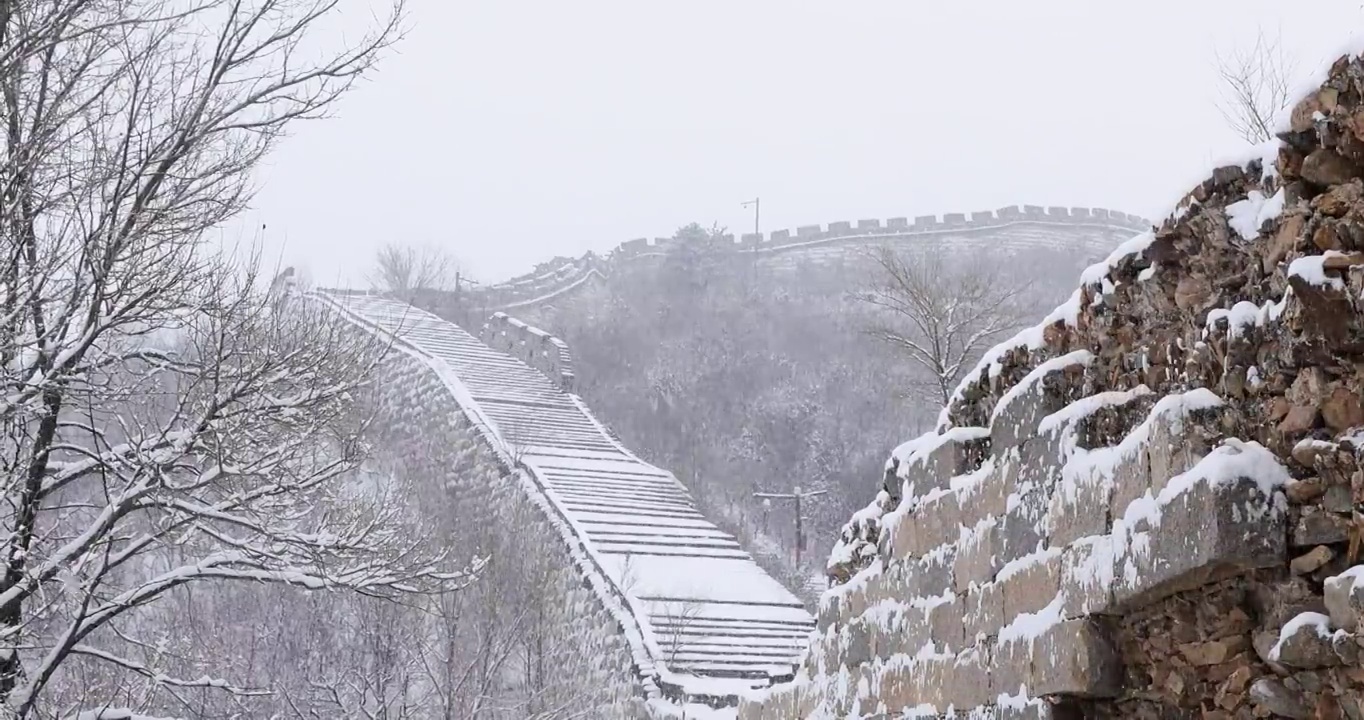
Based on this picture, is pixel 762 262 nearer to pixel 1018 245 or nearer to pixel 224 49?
pixel 1018 245

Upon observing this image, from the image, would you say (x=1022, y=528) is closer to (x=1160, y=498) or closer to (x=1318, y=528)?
(x=1160, y=498)

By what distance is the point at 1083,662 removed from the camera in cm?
367

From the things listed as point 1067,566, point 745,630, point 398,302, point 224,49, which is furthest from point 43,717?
→ point 398,302

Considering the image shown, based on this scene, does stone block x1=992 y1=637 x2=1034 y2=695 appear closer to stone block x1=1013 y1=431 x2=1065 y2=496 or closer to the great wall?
the great wall

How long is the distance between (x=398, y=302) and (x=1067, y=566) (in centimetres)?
3253

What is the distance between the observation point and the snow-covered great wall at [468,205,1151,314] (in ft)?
141

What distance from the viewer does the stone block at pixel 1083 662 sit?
3.64 meters

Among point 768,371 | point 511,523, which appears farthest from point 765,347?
point 511,523

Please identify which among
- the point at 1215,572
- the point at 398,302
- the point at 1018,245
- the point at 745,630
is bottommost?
the point at 745,630

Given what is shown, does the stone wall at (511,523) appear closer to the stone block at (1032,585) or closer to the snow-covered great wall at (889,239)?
the stone block at (1032,585)

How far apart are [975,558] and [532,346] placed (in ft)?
86.9

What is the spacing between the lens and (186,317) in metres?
7.87

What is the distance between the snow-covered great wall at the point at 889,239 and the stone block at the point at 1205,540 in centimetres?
3880

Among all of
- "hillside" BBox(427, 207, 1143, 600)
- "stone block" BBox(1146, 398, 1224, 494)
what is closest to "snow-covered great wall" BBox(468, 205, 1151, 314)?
"hillside" BBox(427, 207, 1143, 600)
